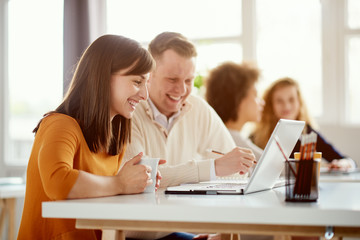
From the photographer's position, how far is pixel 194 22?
4.71 m

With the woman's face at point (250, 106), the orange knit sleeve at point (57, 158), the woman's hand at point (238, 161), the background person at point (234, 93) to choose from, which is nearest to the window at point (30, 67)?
the background person at point (234, 93)

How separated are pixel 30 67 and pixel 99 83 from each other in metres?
3.72

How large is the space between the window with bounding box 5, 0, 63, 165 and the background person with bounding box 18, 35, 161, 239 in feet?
11.3

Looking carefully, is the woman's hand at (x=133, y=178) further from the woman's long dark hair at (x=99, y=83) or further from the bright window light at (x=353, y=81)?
the bright window light at (x=353, y=81)

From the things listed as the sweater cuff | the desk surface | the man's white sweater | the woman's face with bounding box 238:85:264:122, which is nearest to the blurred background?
the woman's face with bounding box 238:85:264:122

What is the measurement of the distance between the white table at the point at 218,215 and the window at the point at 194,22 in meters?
3.28

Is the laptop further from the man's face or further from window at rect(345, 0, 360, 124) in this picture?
window at rect(345, 0, 360, 124)

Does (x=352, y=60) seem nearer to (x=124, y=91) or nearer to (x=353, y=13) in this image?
(x=353, y=13)

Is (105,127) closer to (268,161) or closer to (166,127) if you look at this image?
(268,161)

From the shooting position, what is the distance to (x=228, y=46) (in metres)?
4.59

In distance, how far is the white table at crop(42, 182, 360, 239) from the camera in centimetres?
99

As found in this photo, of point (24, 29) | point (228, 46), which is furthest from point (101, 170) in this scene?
point (24, 29)

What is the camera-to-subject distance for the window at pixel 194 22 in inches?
181

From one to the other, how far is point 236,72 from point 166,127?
35.7 inches
